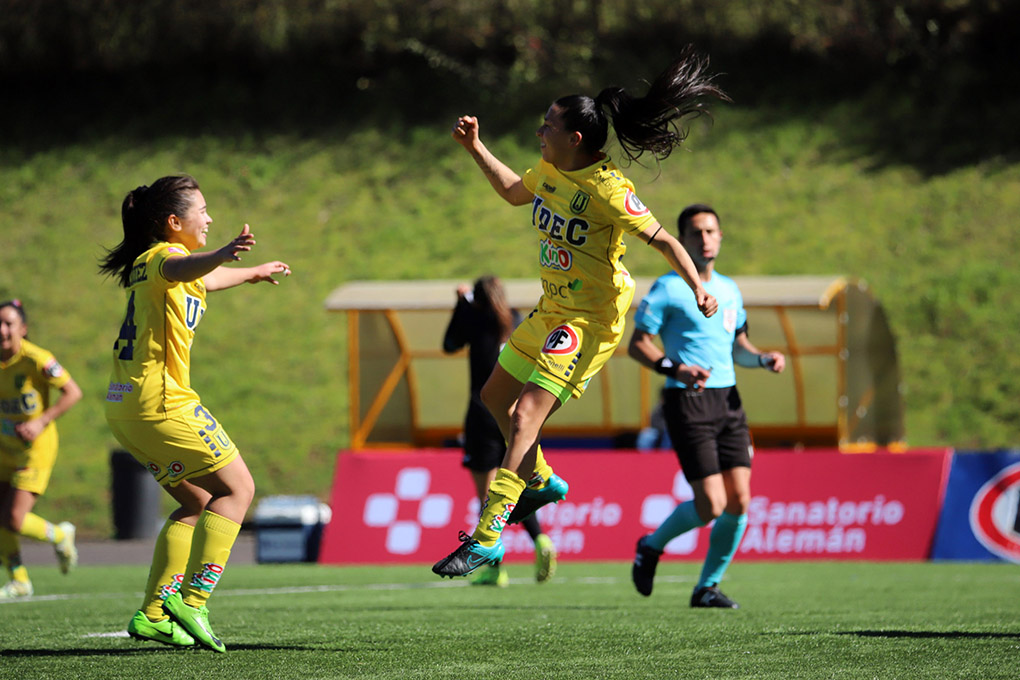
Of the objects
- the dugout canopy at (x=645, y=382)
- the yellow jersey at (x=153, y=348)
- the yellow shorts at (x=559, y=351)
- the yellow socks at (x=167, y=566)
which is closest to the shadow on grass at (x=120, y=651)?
the yellow socks at (x=167, y=566)

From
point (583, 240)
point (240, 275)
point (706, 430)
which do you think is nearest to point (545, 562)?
point (706, 430)

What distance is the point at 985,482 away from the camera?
12.2 m

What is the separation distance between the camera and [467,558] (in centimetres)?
512

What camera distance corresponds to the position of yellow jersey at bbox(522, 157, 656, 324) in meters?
5.43

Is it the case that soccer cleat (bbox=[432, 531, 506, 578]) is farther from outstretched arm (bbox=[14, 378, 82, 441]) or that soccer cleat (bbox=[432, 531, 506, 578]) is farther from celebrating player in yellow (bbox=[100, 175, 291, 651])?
outstretched arm (bbox=[14, 378, 82, 441])

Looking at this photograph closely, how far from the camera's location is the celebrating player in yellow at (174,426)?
17.1 ft

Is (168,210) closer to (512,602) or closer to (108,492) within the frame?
(512,602)

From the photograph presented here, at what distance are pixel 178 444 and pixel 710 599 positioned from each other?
332 centimetres

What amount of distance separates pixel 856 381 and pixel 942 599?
889cm

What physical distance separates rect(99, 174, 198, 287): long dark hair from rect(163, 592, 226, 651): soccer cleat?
1330mm

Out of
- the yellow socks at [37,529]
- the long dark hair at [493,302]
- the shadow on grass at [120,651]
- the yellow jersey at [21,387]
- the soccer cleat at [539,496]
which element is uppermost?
the long dark hair at [493,302]

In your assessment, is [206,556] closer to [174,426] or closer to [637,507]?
[174,426]

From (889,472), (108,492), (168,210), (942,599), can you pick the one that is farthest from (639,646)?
(108,492)

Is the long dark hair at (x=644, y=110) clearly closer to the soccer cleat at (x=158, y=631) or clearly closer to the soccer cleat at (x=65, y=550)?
the soccer cleat at (x=158, y=631)
